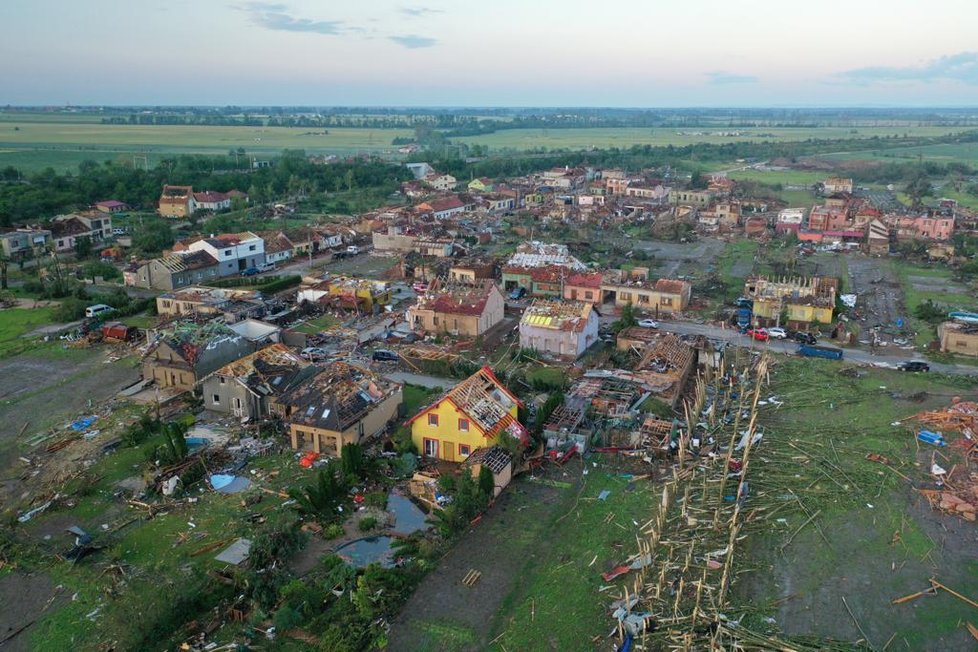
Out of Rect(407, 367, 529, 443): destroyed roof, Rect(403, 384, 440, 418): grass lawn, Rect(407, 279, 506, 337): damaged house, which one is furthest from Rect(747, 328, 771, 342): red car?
Rect(403, 384, 440, 418): grass lawn

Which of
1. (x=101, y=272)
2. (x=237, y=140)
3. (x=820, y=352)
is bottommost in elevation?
(x=820, y=352)

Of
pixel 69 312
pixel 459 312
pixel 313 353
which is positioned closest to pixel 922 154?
pixel 459 312

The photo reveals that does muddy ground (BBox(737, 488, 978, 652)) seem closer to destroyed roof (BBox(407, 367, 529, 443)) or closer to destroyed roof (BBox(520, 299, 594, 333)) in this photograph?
destroyed roof (BBox(407, 367, 529, 443))

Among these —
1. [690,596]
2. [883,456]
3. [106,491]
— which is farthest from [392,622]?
[883,456]

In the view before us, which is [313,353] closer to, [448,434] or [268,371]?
[268,371]

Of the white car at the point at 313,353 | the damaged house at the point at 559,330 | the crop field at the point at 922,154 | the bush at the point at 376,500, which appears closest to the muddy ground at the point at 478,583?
the bush at the point at 376,500

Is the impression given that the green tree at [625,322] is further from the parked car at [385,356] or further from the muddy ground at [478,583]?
the muddy ground at [478,583]
